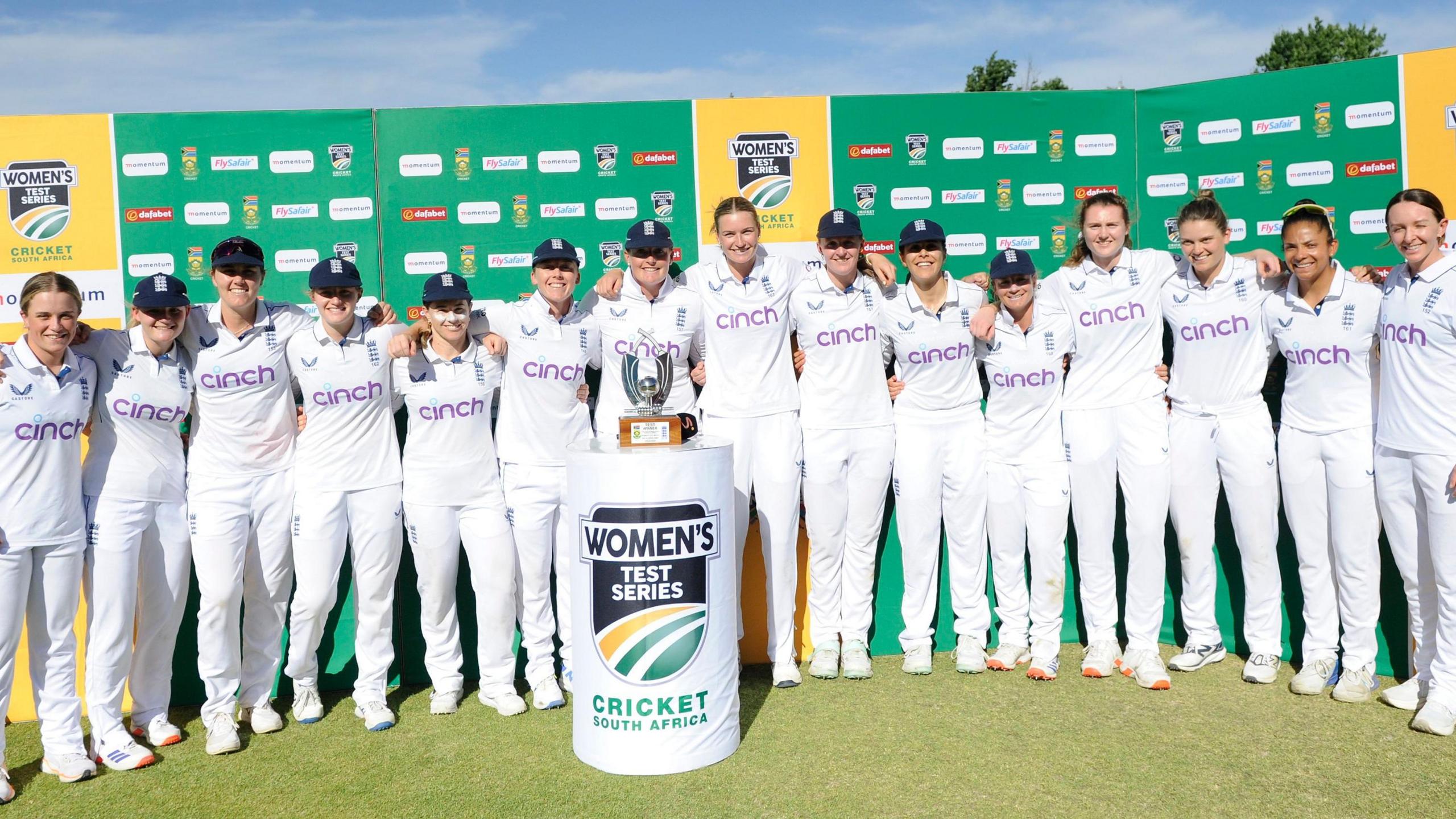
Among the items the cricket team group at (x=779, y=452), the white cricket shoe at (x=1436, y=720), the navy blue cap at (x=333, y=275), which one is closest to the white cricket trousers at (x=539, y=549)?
the cricket team group at (x=779, y=452)

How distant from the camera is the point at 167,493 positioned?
438cm

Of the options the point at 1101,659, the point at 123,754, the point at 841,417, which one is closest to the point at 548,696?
the point at 123,754

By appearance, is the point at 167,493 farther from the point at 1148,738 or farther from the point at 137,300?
the point at 1148,738

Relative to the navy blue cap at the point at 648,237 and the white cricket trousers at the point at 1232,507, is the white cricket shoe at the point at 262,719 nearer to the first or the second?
the navy blue cap at the point at 648,237

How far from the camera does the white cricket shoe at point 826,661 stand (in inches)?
199

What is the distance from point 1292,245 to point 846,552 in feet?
→ 8.18

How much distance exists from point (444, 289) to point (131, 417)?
1.39m

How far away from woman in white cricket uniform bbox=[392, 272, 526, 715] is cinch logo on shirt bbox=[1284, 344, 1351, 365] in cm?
367

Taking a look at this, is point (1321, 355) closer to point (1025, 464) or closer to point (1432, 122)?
point (1025, 464)

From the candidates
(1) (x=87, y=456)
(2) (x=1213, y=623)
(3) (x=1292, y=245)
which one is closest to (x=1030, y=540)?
(2) (x=1213, y=623)

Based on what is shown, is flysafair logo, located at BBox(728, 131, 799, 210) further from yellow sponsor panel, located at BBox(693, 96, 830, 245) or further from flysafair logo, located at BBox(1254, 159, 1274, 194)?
flysafair logo, located at BBox(1254, 159, 1274, 194)

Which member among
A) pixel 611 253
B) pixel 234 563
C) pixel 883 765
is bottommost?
pixel 883 765

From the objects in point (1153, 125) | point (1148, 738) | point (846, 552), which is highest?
point (1153, 125)

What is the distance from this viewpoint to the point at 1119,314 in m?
4.98
